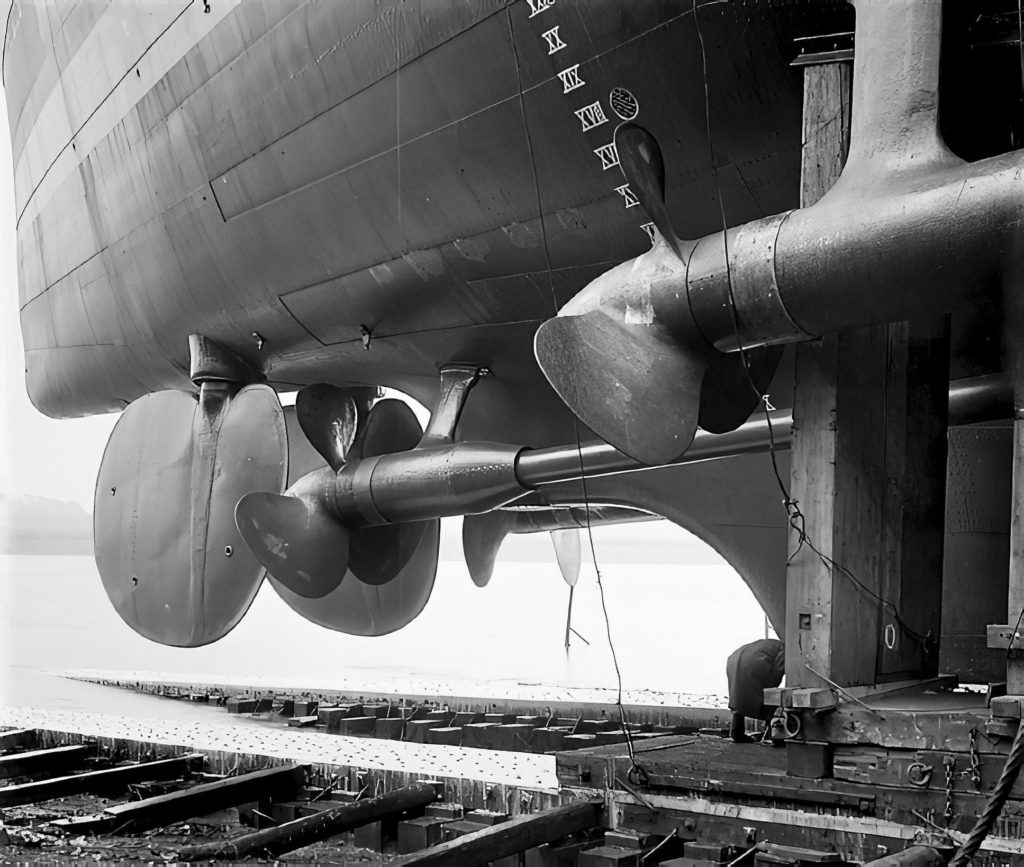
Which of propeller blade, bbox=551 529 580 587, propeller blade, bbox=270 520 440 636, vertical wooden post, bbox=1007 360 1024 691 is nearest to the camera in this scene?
vertical wooden post, bbox=1007 360 1024 691

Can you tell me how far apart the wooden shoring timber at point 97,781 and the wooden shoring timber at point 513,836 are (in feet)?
8.15

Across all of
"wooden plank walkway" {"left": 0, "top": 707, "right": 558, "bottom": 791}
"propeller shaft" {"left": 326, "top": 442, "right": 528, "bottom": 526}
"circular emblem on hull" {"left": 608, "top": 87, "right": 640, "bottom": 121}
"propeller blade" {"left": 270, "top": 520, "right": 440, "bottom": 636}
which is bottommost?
"wooden plank walkway" {"left": 0, "top": 707, "right": 558, "bottom": 791}

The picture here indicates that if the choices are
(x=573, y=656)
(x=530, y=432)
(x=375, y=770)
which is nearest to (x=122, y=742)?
(x=375, y=770)

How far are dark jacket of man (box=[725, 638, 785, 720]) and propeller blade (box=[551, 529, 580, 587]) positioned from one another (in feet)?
21.9

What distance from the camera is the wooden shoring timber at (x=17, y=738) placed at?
7.41m

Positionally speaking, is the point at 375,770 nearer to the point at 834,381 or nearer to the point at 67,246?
the point at 834,381

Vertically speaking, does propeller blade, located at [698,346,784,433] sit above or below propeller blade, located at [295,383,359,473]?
below

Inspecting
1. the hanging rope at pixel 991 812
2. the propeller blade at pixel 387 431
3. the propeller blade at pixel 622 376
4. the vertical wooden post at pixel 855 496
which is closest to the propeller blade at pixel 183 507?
the propeller blade at pixel 387 431

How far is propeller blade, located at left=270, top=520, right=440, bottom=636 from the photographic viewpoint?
941 cm

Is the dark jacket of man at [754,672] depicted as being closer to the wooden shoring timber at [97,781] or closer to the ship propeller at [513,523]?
the wooden shoring timber at [97,781]

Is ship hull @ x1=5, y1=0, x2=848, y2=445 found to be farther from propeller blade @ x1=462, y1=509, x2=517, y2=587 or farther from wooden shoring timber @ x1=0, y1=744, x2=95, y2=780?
wooden shoring timber @ x1=0, y1=744, x2=95, y2=780

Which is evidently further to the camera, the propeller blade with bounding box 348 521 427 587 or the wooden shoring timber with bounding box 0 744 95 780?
the propeller blade with bounding box 348 521 427 587

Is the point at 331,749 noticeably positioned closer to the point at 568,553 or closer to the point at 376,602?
the point at 376,602

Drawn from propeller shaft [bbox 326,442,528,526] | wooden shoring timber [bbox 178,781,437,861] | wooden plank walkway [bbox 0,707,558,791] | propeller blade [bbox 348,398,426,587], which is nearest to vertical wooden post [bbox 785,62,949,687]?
wooden plank walkway [bbox 0,707,558,791]
